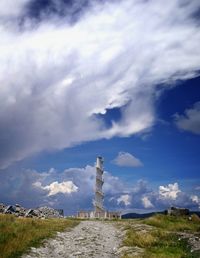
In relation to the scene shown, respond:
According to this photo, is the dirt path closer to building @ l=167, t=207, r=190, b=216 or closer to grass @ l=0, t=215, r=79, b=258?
grass @ l=0, t=215, r=79, b=258

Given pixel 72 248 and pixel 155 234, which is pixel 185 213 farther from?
pixel 72 248

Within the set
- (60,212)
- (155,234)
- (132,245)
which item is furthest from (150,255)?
(60,212)

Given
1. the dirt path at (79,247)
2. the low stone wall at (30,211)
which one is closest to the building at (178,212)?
the low stone wall at (30,211)

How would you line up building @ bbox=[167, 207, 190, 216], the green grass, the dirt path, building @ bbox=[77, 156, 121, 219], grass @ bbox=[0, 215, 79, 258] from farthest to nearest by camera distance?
building @ bbox=[77, 156, 121, 219] → building @ bbox=[167, 207, 190, 216] → the green grass → the dirt path → grass @ bbox=[0, 215, 79, 258]

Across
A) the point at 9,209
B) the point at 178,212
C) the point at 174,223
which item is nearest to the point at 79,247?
the point at 174,223

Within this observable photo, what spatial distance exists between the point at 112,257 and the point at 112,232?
54.1 ft

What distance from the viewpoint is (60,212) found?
98.4m

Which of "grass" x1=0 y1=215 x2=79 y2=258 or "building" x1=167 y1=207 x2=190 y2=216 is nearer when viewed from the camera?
"grass" x1=0 y1=215 x2=79 y2=258

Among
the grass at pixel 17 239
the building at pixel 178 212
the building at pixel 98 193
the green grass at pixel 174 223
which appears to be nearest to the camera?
the grass at pixel 17 239

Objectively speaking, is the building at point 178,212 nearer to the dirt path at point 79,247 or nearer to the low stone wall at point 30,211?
the low stone wall at point 30,211

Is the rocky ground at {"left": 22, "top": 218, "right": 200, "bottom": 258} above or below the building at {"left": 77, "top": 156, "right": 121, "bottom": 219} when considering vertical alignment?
below

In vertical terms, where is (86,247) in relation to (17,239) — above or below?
below

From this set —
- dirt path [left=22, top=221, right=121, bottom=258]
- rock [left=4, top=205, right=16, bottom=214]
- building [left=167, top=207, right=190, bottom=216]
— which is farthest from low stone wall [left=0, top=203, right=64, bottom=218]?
dirt path [left=22, top=221, right=121, bottom=258]

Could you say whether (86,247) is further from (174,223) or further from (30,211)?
(30,211)
